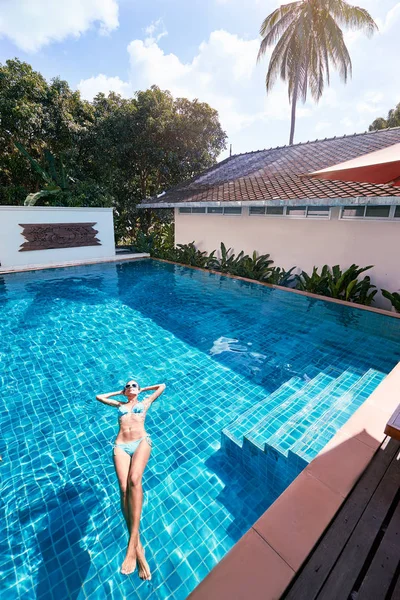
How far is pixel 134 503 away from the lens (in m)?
2.51

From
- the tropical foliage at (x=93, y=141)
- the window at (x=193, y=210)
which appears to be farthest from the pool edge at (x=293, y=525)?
the tropical foliage at (x=93, y=141)

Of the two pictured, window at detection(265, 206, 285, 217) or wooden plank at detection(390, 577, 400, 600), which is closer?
wooden plank at detection(390, 577, 400, 600)

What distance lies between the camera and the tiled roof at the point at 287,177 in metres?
8.95

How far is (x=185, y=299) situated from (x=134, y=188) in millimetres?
13989

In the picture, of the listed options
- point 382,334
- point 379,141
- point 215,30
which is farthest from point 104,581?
point 215,30

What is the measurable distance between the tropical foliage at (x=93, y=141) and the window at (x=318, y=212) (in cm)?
1152

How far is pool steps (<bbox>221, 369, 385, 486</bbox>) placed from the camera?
3.30 m

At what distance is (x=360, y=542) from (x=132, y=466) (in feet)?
6.60

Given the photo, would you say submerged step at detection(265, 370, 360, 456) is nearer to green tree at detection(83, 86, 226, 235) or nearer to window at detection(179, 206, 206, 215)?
window at detection(179, 206, 206, 215)

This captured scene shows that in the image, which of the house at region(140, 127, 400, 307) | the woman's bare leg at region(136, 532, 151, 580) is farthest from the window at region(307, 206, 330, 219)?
the woman's bare leg at region(136, 532, 151, 580)

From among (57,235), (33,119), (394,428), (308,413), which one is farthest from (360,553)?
(33,119)

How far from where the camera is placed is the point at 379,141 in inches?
453

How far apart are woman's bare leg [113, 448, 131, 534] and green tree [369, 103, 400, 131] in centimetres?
3447

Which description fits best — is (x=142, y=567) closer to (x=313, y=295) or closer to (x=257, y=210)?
(x=313, y=295)
